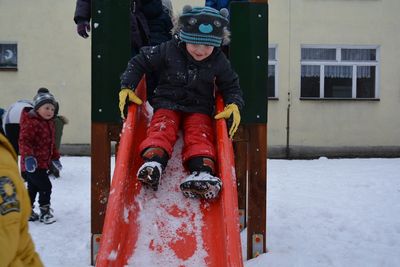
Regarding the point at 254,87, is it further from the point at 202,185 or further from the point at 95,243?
the point at 95,243

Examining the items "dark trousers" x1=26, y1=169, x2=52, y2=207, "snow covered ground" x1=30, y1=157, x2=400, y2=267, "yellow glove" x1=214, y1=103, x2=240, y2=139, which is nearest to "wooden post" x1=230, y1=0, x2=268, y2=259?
"snow covered ground" x1=30, y1=157, x2=400, y2=267

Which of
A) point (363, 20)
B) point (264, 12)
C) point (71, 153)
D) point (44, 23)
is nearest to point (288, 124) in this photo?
point (363, 20)

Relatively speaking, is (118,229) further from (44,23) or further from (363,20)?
(363,20)

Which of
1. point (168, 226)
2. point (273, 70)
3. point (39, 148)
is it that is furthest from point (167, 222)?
point (273, 70)

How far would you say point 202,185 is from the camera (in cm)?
279

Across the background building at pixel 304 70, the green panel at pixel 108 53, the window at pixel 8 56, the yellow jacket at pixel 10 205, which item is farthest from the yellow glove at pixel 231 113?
the window at pixel 8 56

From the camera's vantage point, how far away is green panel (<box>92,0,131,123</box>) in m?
3.52

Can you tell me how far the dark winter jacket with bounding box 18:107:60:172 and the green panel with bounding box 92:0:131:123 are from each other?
6.52 feet

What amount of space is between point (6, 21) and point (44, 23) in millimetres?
882

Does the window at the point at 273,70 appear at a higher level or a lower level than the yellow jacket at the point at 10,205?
higher

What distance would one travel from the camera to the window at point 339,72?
471 inches

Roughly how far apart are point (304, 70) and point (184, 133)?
9.07m

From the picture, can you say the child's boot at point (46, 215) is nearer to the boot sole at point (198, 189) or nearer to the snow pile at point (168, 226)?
the snow pile at point (168, 226)

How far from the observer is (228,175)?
9.08 feet
